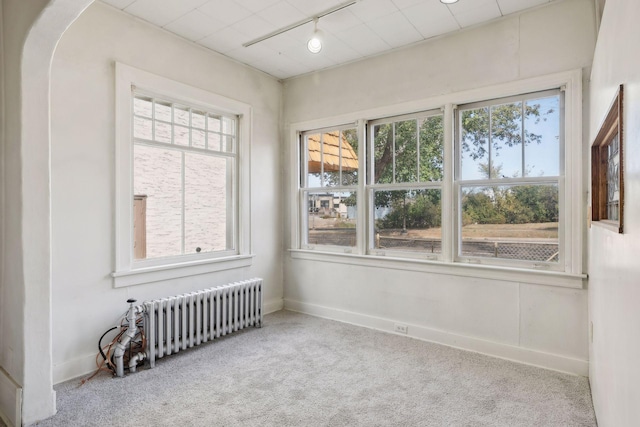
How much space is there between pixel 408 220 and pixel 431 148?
79 cm

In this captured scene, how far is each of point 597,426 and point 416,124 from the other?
282 cm

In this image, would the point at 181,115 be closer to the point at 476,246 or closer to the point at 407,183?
the point at 407,183

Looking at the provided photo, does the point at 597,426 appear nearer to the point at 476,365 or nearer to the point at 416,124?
the point at 476,365

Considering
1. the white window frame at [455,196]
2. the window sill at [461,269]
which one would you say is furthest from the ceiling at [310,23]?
the window sill at [461,269]

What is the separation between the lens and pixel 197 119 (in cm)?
386

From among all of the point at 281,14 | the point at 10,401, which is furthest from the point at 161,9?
the point at 10,401

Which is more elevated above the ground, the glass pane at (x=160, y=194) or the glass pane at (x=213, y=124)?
the glass pane at (x=213, y=124)

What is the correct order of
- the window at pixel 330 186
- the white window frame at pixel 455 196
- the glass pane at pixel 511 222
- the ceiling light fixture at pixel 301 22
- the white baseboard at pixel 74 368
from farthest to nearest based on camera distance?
the window at pixel 330 186 → the glass pane at pixel 511 222 → the ceiling light fixture at pixel 301 22 → the white window frame at pixel 455 196 → the white baseboard at pixel 74 368

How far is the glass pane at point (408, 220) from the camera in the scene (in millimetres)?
3682

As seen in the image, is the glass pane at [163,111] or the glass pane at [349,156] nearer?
the glass pane at [163,111]

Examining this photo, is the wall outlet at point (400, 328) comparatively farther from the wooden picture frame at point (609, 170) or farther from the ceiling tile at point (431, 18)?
the ceiling tile at point (431, 18)

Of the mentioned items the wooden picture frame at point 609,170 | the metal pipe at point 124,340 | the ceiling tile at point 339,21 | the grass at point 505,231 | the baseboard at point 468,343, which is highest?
the ceiling tile at point 339,21

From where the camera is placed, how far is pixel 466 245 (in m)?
3.52

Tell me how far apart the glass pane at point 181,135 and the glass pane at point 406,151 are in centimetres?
222
